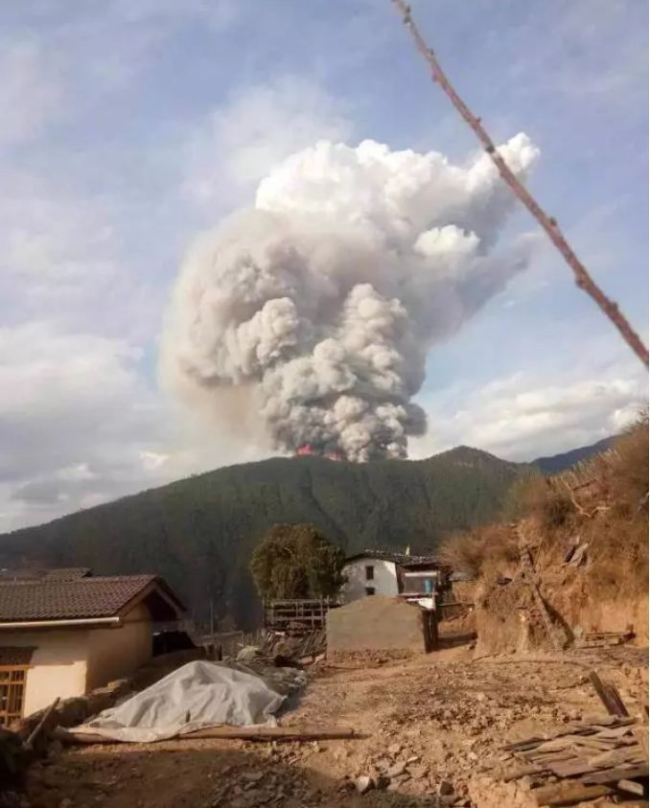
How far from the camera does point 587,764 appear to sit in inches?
252

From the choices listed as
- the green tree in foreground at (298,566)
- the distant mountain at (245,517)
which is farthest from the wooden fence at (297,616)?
the distant mountain at (245,517)

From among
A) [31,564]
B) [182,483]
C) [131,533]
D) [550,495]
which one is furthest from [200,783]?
[182,483]

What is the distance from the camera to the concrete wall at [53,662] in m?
12.9

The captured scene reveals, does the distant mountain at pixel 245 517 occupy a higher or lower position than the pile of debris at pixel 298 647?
higher

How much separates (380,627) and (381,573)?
27.6 metres

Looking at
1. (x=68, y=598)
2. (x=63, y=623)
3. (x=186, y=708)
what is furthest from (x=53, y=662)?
(x=186, y=708)

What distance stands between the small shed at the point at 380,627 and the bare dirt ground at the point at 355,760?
9.40 meters

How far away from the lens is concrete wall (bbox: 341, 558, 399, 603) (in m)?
48.6

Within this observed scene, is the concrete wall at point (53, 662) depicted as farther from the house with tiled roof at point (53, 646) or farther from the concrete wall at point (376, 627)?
the concrete wall at point (376, 627)

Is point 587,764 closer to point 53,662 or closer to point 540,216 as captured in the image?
point 540,216

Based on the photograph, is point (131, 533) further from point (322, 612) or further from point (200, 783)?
point (200, 783)

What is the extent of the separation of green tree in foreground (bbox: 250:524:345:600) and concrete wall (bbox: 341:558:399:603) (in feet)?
26.0

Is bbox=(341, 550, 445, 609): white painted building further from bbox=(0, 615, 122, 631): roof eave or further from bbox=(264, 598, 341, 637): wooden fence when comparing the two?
bbox=(0, 615, 122, 631): roof eave

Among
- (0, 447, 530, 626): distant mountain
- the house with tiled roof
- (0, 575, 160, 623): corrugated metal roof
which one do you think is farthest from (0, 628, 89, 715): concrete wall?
(0, 447, 530, 626): distant mountain
